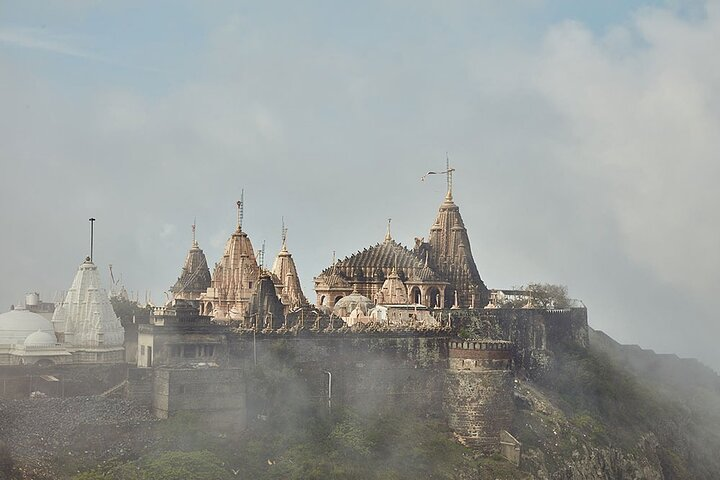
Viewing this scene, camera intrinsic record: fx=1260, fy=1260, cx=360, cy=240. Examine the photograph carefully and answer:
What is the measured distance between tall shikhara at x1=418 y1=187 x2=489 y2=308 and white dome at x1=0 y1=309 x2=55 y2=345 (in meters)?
32.8

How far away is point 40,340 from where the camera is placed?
229 ft

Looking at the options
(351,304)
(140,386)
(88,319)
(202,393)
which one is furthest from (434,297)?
(140,386)

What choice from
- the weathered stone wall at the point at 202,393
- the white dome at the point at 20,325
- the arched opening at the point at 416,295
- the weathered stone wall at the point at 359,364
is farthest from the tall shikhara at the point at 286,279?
the weathered stone wall at the point at 202,393

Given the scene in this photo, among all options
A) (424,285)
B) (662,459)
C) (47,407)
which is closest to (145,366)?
(47,407)

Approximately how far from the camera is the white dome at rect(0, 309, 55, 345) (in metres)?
70.7

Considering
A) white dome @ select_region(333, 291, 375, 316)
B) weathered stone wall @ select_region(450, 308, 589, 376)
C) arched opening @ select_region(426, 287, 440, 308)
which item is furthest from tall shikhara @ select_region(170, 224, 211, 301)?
weathered stone wall @ select_region(450, 308, 589, 376)

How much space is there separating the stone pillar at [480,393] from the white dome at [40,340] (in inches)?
901

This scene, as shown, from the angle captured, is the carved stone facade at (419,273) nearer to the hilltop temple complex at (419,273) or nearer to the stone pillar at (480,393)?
the hilltop temple complex at (419,273)

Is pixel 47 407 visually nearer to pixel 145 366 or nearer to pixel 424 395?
pixel 145 366

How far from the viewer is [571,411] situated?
273 ft

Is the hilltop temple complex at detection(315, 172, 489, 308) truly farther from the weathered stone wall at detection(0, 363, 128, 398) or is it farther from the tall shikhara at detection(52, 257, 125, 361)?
the weathered stone wall at detection(0, 363, 128, 398)

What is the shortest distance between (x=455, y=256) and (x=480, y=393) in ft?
84.2

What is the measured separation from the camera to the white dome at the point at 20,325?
70.7 metres

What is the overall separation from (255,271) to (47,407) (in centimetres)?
2522
